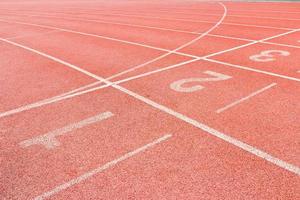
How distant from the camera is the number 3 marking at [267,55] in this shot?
8326 millimetres

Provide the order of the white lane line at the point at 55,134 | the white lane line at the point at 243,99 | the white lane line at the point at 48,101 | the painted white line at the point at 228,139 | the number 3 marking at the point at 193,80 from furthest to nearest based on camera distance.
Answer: the number 3 marking at the point at 193,80, the white lane line at the point at 48,101, the white lane line at the point at 243,99, the white lane line at the point at 55,134, the painted white line at the point at 228,139

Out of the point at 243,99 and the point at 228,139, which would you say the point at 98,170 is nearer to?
the point at 228,139

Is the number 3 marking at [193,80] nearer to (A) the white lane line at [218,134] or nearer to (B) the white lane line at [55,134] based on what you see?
(A) the white lane line at [218,134]

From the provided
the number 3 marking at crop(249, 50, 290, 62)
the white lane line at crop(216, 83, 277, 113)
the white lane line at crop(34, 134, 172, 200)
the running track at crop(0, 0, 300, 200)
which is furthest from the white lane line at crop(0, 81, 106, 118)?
the number 3 marking at crop(249, 50, 290, 62)

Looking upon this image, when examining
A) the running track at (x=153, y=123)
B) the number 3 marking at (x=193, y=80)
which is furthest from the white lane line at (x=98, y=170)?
the number 3 marking at (x=193, y=80)

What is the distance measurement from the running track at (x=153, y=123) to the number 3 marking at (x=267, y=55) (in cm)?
3

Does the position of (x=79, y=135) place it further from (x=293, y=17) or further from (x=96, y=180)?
(x=293, y=17)

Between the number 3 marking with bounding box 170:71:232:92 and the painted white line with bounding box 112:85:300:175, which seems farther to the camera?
the number 3 marking with bounding box 170:71:232:92

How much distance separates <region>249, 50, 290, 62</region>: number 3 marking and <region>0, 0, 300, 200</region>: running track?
28 mm

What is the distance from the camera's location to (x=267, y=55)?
8.73 meters

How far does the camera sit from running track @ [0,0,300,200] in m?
3.71

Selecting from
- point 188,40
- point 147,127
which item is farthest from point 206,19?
point 147,127

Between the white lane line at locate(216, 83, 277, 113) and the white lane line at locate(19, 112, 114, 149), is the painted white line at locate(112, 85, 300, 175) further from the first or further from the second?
the white lane line at locate(19, 112, 114, 149)

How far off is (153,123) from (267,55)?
5.15m
